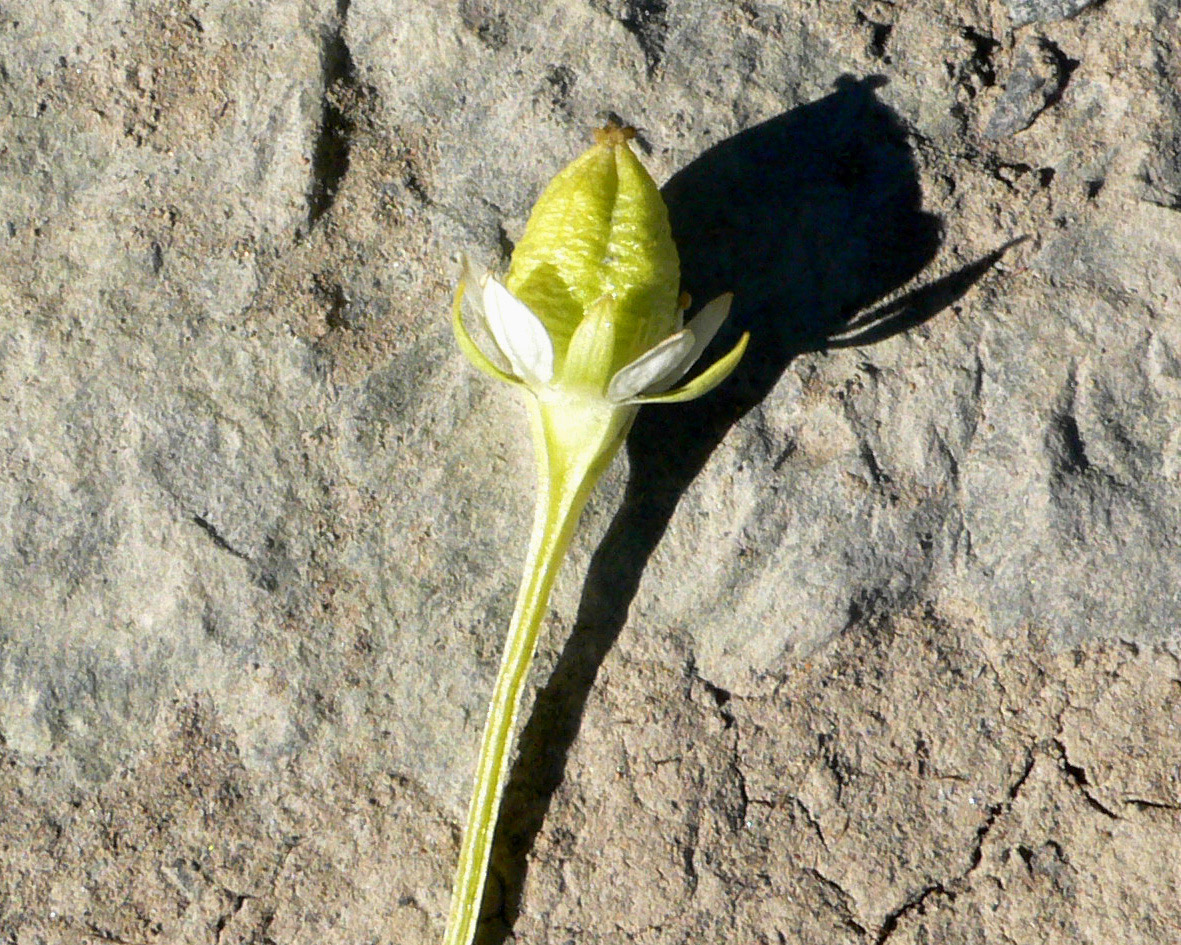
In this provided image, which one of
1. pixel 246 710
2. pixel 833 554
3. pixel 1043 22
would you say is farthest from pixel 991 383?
pixel 246 710

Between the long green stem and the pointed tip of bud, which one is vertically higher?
the pointed tip of bud

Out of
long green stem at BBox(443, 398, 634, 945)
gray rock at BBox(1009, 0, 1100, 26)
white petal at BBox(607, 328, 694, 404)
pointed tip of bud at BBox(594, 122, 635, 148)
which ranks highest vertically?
gray rock at BBox(1009, 0, 1100, 26)

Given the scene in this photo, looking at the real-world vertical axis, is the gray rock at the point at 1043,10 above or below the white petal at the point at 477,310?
above

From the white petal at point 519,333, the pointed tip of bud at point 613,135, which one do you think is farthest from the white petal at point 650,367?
the pointed tip of bud at point 613,135

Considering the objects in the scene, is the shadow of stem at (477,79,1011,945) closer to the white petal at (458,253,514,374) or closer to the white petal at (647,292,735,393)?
the white petal at (647,292,735,393)

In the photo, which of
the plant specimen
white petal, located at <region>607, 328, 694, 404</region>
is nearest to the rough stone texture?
the plant specimen

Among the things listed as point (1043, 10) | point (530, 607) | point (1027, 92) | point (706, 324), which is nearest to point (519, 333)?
point (706, 324)

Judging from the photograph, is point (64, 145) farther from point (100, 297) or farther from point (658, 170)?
point (658, 170)

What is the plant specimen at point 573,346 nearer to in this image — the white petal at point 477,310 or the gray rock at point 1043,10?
the white petal at point 477,310
